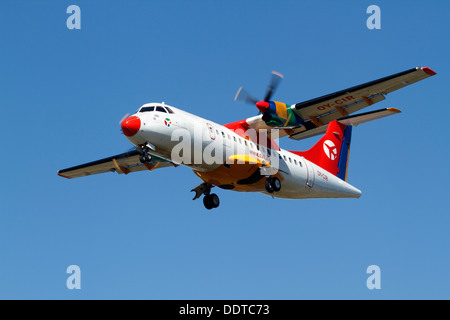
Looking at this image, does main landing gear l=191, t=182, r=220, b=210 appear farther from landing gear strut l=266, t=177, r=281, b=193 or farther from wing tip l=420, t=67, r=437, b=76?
wing tip l=420, t=67, r=437, b=76

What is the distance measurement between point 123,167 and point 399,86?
8940 mm

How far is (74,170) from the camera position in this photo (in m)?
21.8

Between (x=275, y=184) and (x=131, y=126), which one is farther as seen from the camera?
(x=275, y=184)

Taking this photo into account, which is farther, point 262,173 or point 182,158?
point 262,173

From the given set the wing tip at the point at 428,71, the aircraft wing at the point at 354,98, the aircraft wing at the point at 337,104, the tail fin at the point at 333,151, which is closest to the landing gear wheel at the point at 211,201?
the aircraft wing at the point at 337,104

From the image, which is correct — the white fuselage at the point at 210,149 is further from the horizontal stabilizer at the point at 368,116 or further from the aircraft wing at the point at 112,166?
the aircraft wing at the point at 112,166

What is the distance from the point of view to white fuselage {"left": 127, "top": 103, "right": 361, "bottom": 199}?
648 inches

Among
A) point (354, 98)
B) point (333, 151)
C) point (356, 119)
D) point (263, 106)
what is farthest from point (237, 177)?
point (333, 151)

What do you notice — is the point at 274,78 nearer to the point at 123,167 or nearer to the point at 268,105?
the point at 268,105

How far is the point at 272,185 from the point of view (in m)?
18.5

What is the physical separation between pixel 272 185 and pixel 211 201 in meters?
1.82

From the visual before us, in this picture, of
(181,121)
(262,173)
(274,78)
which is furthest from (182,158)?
(274,78)

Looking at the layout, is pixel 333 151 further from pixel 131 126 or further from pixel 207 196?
pixel 131 126

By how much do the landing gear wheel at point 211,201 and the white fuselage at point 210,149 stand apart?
4.16ft
